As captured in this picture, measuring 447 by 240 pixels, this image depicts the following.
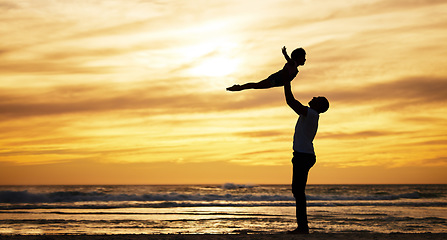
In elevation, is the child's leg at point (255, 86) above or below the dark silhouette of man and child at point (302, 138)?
above

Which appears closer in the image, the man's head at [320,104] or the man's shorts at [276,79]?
the man's shorts at [276,79]

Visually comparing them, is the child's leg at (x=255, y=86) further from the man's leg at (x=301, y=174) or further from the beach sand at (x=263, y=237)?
the beach sand at (x=263, y=237)

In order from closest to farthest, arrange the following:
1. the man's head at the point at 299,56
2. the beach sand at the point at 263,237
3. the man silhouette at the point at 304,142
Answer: the man's head at the point at 299,56
the beach sand at the point at 263,237
the man silhouette at the point at 304,142

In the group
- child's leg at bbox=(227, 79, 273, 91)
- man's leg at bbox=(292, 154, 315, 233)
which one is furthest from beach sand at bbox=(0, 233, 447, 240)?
child's leg at bbox=(227, 79, 273, 91)

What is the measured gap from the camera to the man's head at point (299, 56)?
6.55 m

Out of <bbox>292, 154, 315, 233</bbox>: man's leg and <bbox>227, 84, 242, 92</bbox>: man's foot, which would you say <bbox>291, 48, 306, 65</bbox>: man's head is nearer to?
<bbox>227, 84, 242, 92</bbox>: man's foot

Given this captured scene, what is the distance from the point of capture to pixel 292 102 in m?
6.57

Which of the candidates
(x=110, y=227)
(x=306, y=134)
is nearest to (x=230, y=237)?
(x=306, y=134)

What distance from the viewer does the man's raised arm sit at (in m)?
6.42

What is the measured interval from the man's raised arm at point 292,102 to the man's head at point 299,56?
0.41m

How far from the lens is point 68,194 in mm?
40469

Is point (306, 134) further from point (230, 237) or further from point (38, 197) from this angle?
point (38, 197)

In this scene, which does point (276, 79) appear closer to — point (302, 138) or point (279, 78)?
point (279, 78)

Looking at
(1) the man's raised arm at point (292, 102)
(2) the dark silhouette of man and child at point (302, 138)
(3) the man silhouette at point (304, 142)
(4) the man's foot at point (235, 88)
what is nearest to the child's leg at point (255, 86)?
(4) the man's foot at point (235, 88)
